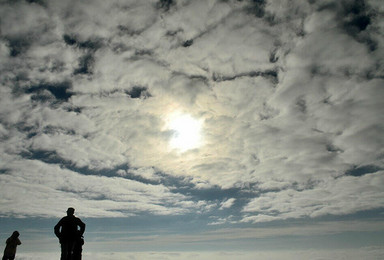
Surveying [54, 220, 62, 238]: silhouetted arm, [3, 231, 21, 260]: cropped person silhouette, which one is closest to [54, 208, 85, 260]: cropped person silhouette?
[54, 220, 62, 238]: silhouetted arm

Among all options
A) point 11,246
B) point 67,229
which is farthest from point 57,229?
point 11,246

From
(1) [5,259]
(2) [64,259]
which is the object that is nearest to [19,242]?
(1) [5,259]

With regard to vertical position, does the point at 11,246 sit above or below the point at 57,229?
below

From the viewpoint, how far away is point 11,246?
48.1 feet

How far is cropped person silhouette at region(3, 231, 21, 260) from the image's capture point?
1443 centimetres

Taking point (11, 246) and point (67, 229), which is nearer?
point (67, 229)

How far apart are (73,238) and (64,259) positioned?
75 cm

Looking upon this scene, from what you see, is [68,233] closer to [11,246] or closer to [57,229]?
[57,229]

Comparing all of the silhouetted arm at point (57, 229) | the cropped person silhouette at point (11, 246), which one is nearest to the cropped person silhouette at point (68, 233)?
the silhouetted arm at point (57, 229)

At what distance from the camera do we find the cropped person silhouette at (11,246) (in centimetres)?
1443

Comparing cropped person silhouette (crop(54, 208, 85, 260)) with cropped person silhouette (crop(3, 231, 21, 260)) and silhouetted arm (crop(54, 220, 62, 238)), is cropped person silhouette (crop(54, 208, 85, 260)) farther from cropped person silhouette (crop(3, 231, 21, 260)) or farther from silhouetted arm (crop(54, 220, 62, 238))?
cropped person silhouette (crop(3, 231, 21, 260))

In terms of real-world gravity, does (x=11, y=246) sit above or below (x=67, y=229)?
below

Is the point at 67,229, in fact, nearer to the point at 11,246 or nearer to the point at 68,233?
the point at 68,233

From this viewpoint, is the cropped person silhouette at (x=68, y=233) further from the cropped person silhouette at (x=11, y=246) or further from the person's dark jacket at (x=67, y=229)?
the cropped person silhouette at (x=11, y=246)
